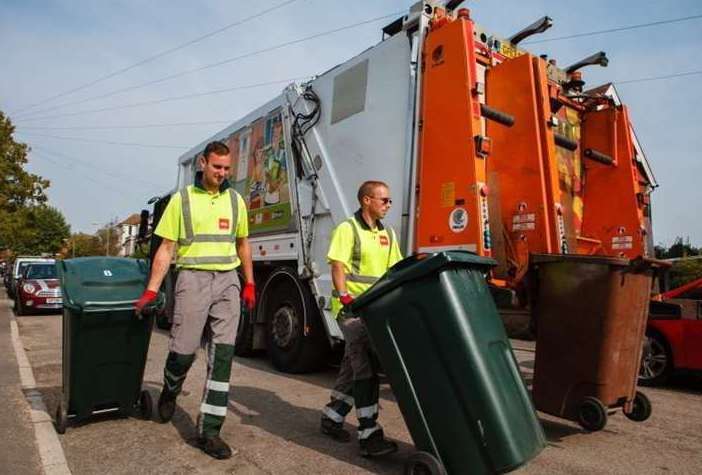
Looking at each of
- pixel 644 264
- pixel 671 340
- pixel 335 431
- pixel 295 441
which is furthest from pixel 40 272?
pixel 644 264

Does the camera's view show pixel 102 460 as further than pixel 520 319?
No

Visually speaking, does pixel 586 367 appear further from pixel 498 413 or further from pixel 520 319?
pixel 498 413

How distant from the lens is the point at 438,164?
432cm

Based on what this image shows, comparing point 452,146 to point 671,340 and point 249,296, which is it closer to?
point 249,296

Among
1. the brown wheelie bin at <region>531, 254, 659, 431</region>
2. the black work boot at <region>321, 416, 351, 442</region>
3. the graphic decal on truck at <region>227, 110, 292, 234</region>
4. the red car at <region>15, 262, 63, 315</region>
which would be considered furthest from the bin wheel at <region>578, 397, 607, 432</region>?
the red car at <region>15, 262, 63, 315</region>

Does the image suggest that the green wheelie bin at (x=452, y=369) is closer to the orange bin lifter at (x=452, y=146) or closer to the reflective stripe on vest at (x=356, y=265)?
the reflective stripe on vest at (x=356, y=265)

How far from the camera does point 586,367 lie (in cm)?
353

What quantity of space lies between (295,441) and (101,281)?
162 cm

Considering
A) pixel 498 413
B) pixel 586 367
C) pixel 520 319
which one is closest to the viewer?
pixel 498 413

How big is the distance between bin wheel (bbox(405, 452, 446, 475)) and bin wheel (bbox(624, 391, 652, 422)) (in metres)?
1.95

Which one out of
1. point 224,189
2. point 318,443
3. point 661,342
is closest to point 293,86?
point 224,189

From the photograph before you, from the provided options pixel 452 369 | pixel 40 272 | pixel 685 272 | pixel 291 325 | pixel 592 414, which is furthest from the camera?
pixel 40 272

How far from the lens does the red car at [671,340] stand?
5789 millimetres

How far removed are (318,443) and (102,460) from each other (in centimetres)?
126
